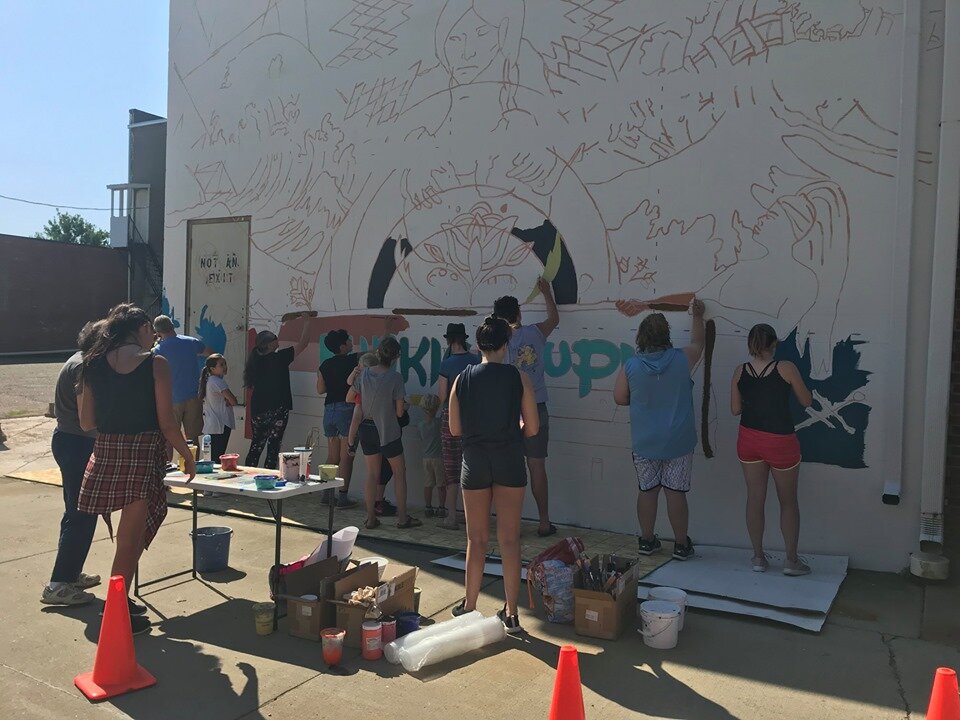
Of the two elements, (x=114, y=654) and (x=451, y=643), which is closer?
(x=114, y=654)

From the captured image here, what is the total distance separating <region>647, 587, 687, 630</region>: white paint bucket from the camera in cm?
452

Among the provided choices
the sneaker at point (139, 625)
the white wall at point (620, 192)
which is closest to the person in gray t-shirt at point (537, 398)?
the white wall at point (620, 192)

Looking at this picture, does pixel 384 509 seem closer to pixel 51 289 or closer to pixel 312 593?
pixel 312 593

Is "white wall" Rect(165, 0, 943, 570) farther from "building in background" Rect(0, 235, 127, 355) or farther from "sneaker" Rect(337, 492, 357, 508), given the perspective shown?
"building in background" Rect(0, 235, 127, 355)

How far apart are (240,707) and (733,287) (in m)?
4.50

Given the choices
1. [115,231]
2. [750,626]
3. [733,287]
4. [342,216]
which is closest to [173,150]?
[342,216]

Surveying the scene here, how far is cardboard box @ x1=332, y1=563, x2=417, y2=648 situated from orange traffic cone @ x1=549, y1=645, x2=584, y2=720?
146 cm

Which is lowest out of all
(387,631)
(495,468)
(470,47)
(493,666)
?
(493,666)

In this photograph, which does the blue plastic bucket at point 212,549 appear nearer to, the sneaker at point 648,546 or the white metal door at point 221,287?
the sneaker at point 648,546

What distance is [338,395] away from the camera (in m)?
7.63

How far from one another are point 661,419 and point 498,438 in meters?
1.78

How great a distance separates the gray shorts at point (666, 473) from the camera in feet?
19.1

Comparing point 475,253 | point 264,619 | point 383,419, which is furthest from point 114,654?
point 475,253

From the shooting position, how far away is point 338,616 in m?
4.43
